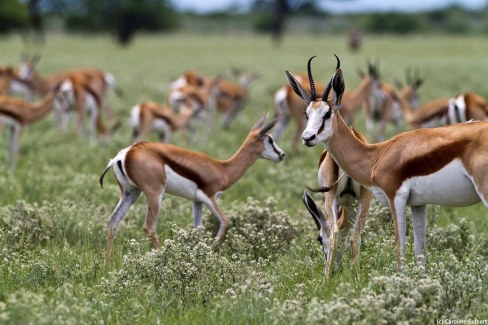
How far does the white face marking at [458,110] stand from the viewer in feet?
35.1

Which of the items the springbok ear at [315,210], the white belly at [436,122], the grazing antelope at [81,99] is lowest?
the springbok ear at [315,210]

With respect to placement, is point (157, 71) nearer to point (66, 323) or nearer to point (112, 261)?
point (112, 261)

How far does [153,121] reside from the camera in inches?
514

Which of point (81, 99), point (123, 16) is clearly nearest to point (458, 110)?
point (81, 99)

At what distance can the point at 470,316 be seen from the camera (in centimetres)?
467

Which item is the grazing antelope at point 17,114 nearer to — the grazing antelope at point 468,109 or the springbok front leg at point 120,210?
the springbok front leg at point 120,210

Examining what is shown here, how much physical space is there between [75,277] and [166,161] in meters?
1.57

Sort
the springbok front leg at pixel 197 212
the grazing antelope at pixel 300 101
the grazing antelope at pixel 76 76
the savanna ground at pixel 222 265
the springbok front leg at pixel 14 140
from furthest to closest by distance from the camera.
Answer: the grazing antelope at pixel 76 76 < the grazing antelope at pixel 300 101 < the springbok front leg at pixel 14 140 < the springbok front leg at pixel 197 212 < the savanna ground at pixel 222 265

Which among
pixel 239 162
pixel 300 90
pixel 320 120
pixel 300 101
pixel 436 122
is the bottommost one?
pixel 239 162

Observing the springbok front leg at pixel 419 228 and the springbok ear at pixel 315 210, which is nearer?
the springbok front leg at pixel 419 228

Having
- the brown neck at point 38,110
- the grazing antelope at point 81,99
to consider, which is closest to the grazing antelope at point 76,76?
the grazing antelope at point 81,99

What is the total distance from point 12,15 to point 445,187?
2505 inches

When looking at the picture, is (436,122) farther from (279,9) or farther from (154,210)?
(279,9)

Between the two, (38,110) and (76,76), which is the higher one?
(76,76)
